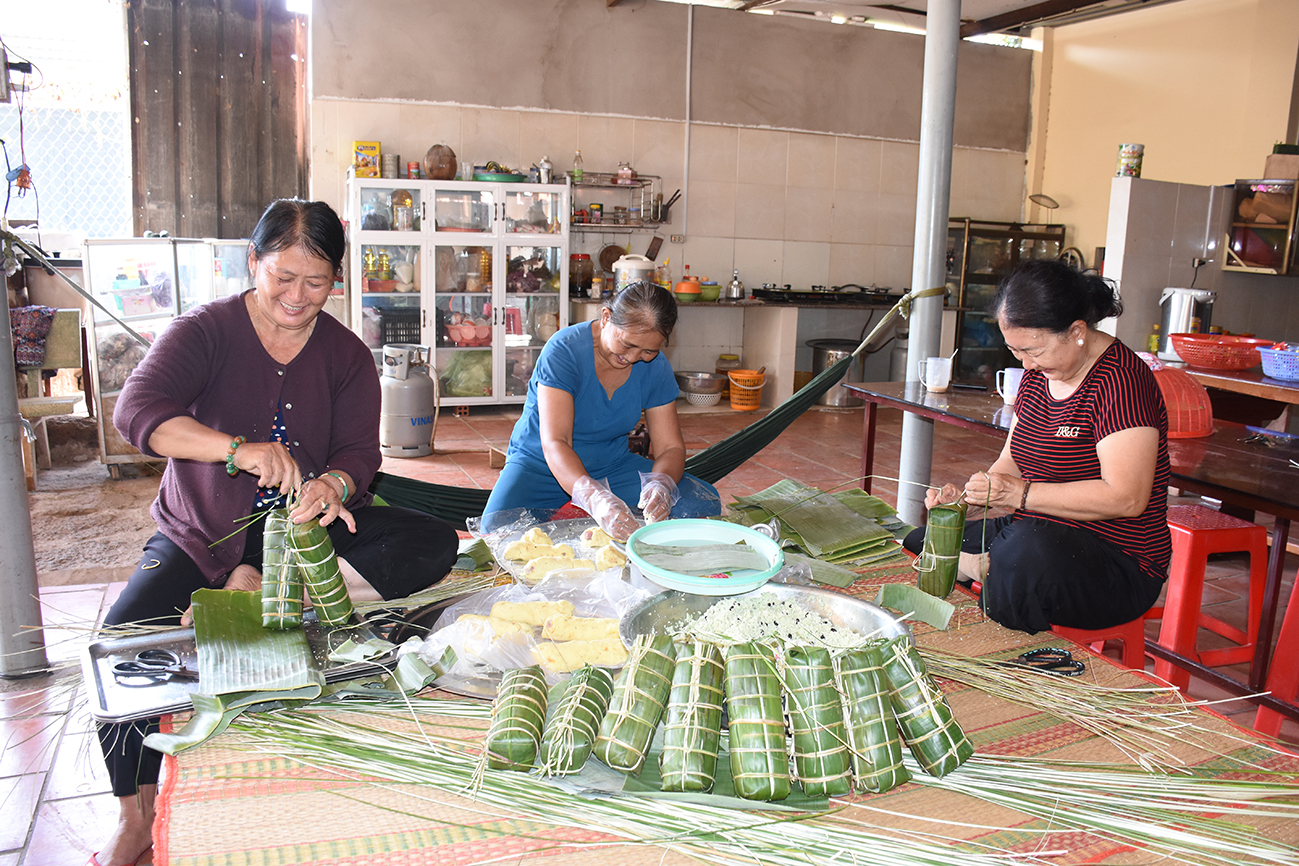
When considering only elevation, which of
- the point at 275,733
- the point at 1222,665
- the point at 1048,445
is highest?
the point at 1048,445

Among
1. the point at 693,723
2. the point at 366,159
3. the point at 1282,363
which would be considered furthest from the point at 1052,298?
the point at 366,159

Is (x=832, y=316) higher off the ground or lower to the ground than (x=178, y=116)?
lower

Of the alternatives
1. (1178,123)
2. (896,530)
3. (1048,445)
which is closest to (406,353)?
(896,530)

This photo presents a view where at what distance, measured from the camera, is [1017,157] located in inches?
339

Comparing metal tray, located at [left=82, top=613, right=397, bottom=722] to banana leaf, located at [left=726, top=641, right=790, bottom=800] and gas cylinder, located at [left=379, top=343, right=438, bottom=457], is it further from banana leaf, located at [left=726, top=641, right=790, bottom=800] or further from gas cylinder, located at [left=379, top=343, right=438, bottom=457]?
gas cylinder, located at [left=379, top=343, right=438, bottom=457]

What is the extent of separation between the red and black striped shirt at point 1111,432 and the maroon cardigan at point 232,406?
5.43 feet

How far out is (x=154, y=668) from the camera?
1394mm

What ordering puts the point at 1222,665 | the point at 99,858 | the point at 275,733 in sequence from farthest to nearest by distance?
the point at 1222,665 → the point at 99,858 → the point at 275,733

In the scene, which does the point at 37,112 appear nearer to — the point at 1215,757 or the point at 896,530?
the point at 896,530

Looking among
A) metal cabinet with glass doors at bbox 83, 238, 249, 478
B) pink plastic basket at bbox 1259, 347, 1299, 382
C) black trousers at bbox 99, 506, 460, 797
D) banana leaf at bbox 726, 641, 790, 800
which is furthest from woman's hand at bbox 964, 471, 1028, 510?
metal cabinet with glass doors at bbox 83, 238, 249, 478

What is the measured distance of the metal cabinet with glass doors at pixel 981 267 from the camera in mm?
7922

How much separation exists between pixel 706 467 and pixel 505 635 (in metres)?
1.85

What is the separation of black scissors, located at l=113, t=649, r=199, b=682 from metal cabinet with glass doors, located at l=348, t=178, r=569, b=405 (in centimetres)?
524

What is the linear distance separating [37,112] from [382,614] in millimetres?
6246
